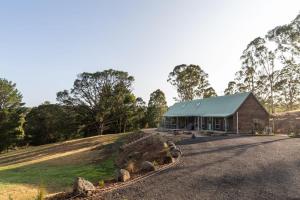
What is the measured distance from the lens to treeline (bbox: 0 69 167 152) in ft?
178

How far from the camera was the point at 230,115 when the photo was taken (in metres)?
33.5

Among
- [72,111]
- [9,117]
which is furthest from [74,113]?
[9,117]

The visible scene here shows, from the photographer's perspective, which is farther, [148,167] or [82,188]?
[148,167]

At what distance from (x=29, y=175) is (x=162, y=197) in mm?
14591

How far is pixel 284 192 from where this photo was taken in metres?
9.07

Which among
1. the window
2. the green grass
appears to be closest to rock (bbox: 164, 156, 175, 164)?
the green grass

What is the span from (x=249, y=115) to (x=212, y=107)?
19.6 feet

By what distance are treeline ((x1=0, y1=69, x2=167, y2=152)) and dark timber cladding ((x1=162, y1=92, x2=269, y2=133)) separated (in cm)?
1720

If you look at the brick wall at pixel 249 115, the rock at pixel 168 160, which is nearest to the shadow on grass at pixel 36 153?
the brick wall at pixel 249 115

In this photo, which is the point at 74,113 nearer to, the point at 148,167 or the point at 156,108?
the point at 156,108

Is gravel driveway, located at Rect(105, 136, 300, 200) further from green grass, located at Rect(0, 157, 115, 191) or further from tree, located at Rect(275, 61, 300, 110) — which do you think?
tree, located at Rect(275, 61, 300, 110)

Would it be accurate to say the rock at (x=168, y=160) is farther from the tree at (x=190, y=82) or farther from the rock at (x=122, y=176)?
the tree at (x=190, y=82)

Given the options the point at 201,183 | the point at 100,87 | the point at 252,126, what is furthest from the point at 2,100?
the point at 201,183

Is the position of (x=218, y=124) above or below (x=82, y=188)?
above
